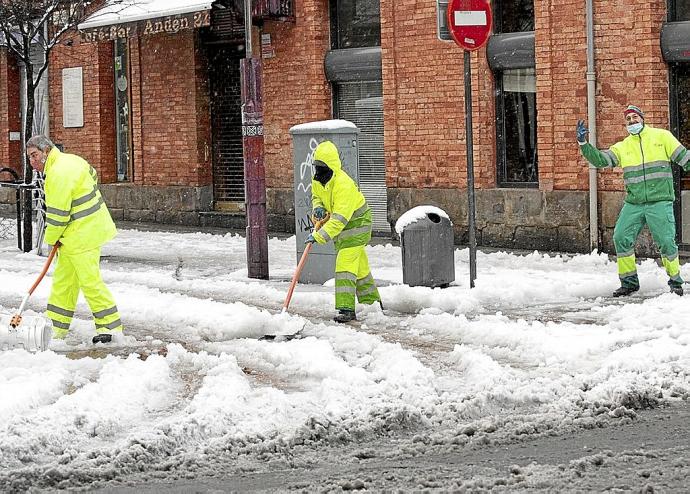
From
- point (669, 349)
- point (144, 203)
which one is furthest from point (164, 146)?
point (669, 349)

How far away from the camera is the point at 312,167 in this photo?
1443cm

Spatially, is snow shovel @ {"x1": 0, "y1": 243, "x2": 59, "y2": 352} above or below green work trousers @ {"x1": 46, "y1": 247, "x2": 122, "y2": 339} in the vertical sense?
below

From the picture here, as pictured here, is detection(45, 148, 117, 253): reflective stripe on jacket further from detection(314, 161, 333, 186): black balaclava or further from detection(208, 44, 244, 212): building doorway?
detection(208, 44, 244, 212): building doorway

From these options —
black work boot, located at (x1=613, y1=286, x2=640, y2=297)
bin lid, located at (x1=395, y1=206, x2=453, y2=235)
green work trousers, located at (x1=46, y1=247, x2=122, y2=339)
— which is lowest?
black work boot, located at (x1=613, y1=286, x2=640, y2=297)

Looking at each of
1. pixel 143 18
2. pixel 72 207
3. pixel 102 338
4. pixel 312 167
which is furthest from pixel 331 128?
pixel 143 18

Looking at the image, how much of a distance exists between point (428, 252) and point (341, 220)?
2244 millimetres

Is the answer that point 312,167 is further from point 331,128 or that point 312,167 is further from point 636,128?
point 636,128

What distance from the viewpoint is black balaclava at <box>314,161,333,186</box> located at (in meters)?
11.9

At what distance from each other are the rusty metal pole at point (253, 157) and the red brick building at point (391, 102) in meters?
0.80

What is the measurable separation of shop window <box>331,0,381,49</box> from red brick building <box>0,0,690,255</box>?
3 centimetres

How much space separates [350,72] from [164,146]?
15.6ft

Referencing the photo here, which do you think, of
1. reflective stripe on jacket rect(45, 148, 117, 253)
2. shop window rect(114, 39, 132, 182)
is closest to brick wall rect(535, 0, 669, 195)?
reflective stripe on jacket rect(45, 148, 117, 253)

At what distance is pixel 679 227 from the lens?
645 inches

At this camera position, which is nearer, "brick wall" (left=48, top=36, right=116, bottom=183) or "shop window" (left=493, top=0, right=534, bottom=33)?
"shop window" (left=493, top=0, right=534, bottom=33)
